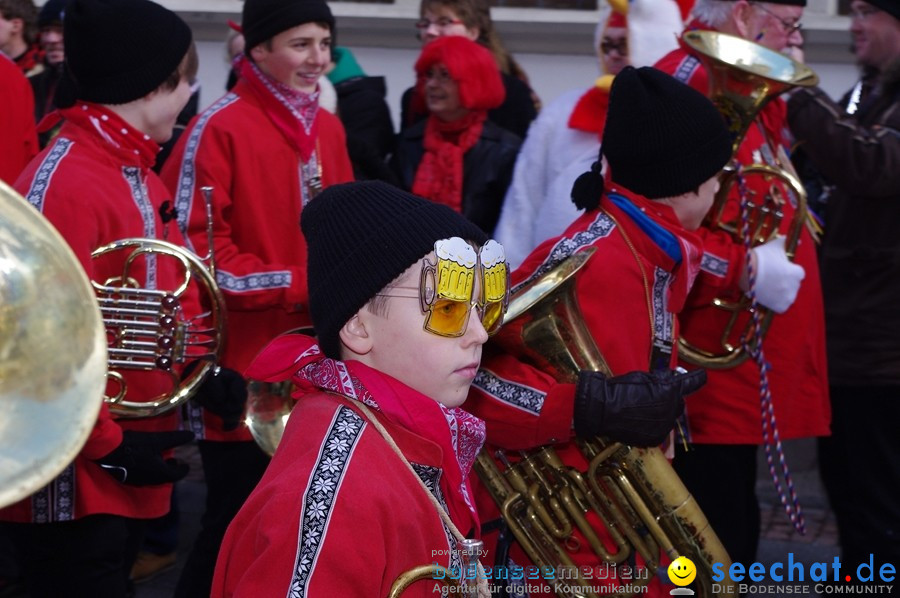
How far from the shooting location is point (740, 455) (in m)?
4.07

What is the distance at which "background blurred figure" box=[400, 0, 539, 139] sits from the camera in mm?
5477

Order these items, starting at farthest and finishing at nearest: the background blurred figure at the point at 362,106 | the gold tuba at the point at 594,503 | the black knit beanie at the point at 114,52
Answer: the background blurred figure at the point at 362,106 → the black knit beanie at the point at 114,52 → the gold tuba at the point at 594,503

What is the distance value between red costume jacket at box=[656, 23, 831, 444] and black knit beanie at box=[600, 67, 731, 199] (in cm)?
65

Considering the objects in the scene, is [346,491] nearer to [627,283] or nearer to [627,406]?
[627,406]

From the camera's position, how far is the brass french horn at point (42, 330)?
1.60 metres

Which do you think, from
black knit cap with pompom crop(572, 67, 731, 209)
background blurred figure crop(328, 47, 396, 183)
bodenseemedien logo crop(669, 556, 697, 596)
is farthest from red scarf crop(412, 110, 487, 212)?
bodenseemedien logo crop(669, 556, 697, 596)

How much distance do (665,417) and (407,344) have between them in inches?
36.4

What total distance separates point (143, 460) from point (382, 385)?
121cm

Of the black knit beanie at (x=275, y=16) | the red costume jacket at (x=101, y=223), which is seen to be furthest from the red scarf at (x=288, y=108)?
the red costume jacket at (x=101, y=223)

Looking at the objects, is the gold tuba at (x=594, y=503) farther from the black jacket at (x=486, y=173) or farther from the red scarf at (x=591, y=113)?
the black jacket at (x=486, y=173)

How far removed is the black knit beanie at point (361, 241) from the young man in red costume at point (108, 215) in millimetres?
998

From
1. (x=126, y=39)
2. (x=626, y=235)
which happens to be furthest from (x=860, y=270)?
(x=126, y=39)

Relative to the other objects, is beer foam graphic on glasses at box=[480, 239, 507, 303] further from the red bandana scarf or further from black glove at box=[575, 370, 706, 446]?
the red bandana scarf

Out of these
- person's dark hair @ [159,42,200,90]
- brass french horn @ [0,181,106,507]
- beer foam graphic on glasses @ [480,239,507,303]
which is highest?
brass french horn @ [0,181,106,507]
